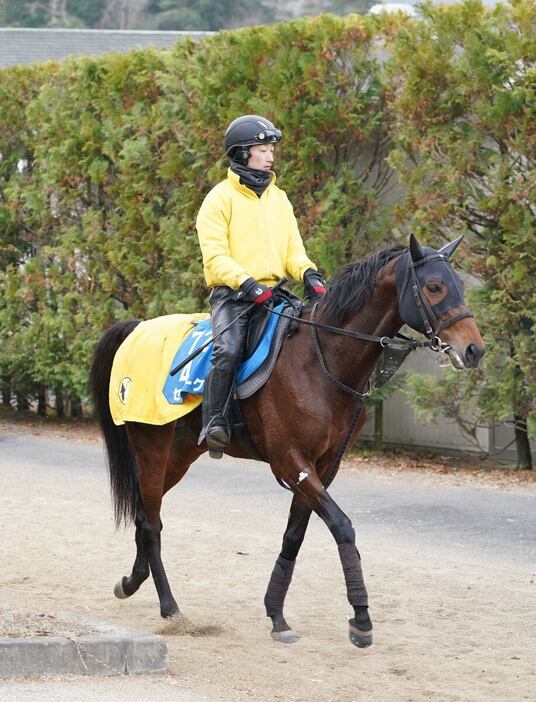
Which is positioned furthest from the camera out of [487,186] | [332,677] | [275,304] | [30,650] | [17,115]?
[17,115]

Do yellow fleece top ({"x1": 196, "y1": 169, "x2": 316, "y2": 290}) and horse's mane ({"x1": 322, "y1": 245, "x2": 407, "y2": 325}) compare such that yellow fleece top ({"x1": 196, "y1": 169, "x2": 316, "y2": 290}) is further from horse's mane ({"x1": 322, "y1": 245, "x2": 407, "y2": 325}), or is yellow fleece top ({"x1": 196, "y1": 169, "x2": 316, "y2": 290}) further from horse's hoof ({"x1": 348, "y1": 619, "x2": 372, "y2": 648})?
horse's hoof ({"x1": 348, "y1": 619, "x2": 372, "y2": 648})

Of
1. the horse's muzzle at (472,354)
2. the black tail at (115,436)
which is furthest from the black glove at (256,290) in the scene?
the black tail at (115,436)

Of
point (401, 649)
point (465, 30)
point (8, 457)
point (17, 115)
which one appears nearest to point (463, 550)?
point (401, 649)

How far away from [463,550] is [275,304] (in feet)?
10.1

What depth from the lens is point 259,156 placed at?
22.9 ft

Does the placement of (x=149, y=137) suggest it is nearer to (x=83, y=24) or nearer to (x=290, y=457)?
(x=290, y=457)

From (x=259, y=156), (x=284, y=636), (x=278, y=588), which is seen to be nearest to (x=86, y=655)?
(x=284, y=636)

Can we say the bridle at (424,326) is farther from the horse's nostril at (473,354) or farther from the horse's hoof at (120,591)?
the horse's hoof at (120,591)

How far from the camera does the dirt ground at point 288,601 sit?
5.92 m

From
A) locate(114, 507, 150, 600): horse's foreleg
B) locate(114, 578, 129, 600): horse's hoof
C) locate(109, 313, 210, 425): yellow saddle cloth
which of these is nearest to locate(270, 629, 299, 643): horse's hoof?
locate(114, 507, 150, 600): horse's foreleg

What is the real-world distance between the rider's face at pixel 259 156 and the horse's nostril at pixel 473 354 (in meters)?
1.70

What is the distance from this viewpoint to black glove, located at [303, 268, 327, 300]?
697 centimetres

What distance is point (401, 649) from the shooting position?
653cm

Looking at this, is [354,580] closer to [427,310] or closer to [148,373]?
[427,310]
